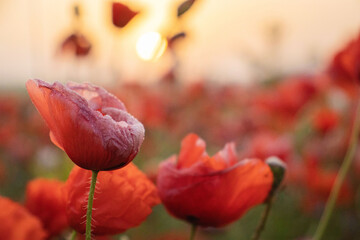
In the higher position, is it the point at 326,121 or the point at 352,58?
the point at 352,58

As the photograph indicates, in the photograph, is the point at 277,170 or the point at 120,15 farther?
the point at 120,15

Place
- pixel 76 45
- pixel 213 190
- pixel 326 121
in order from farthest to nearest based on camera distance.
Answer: pixel 326 121 < pixel 76 45 < pixel 213 190

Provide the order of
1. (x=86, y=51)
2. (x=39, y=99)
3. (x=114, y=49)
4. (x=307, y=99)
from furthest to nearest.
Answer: (x=307, y=99)
(x=114, y=49)
(x=86, y=51)
(x=39, y=99)

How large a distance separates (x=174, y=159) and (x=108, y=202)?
0.27 ft

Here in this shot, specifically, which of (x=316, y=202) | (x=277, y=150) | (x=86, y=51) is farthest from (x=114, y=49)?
(x=316, y=202)

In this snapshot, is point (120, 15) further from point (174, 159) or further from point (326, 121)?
point (326, 121)

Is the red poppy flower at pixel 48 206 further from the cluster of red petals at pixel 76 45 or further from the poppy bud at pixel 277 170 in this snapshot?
the cluster of red petals at pixel 76 45

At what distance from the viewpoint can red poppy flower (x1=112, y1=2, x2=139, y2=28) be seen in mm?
745

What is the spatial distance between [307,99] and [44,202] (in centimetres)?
110

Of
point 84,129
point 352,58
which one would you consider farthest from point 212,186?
point 352,58

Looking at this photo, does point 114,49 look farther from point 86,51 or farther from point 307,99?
point 307,99

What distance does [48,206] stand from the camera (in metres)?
0.43

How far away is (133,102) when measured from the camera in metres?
1.71

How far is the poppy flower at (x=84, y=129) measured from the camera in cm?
28
